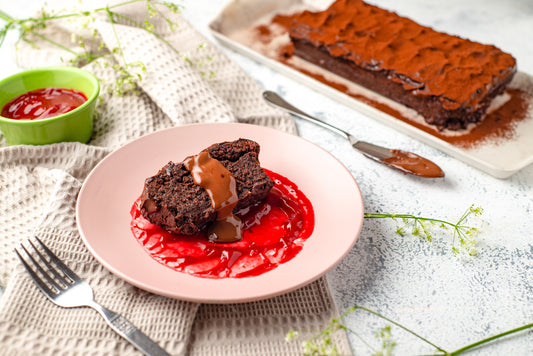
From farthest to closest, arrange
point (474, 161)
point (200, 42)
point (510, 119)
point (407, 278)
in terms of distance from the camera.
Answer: point (200, 42)
point (510, 119)
point (474, 161)
point (407, 278)

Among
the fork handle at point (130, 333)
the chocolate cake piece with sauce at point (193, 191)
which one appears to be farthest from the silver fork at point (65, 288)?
the chocolate cake piece with sauce at point (193, 191)

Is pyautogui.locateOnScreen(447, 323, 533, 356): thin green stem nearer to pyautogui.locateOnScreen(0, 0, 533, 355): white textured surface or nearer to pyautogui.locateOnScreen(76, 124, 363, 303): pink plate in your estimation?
pyautogui.locateOnScreen(0, 0, 533, 355): white textured surface

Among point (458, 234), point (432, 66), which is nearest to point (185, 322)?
point (458, 234)

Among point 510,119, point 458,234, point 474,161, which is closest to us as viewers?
point 458,234

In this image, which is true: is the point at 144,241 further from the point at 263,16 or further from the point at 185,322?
the point at 263,16

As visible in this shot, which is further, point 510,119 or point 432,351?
point 510,119

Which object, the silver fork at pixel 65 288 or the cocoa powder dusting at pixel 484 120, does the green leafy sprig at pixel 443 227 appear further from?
the silver fork at pixel 65 288
